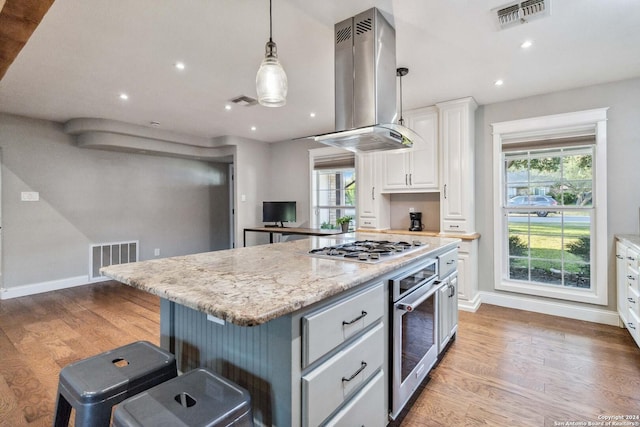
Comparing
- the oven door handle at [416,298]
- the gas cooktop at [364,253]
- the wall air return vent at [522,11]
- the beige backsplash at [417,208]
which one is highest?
the wall air return vent at [522,11]

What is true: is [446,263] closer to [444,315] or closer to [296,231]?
[444,315]

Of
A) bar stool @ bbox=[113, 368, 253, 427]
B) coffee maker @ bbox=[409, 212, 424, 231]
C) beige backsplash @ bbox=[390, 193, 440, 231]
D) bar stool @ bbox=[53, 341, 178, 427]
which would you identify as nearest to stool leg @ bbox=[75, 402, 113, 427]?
bar stool @ bbox=[53, 341, 178, 427]

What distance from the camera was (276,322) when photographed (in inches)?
41.1

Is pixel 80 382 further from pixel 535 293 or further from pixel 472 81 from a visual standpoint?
pixel 535 293

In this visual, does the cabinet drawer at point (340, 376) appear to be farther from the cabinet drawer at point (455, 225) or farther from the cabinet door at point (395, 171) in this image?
the cabinet door at point (395, 171)

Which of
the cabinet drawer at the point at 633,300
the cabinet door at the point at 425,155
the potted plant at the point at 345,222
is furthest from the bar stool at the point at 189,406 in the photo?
the potted plant at the point at 345,222

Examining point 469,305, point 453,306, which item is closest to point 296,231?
point 469,305

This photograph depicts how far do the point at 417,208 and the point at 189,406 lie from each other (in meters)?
3.89

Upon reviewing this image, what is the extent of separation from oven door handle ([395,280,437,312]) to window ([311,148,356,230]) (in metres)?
3.30

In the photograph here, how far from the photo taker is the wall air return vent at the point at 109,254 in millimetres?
4926

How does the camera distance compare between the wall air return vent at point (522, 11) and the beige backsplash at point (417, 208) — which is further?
the beige backsplash at point (417, 208)

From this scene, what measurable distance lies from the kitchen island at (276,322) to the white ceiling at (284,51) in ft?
5.37

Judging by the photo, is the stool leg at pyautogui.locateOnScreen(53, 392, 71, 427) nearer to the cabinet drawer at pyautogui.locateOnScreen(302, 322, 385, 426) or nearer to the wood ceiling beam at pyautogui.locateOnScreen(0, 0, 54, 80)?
the cabinet drawer at pyautogui.locateOnScreen(302, 322, 385, 426)

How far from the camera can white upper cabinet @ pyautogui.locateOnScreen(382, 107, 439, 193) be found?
3939 mm
